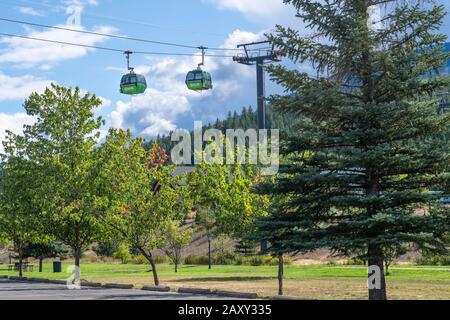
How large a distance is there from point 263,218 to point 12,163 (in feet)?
69.4

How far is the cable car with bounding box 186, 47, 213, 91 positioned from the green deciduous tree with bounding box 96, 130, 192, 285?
12.1 feet

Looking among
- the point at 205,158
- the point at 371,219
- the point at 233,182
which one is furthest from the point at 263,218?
the point at 205,158

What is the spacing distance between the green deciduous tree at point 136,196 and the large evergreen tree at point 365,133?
34.8 ft

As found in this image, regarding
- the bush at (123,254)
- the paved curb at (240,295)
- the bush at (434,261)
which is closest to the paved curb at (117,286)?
the paved curb at (240,295)

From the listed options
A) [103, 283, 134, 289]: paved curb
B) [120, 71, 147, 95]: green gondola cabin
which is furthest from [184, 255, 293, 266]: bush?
[120, 71, 147, 95]: green gondola cabin

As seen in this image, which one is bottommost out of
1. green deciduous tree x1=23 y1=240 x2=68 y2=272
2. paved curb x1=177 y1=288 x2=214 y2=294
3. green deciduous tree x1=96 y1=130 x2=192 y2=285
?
paved curb x1=177 y1=288 x2=214 y2=294

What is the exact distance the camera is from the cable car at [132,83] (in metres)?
32.4

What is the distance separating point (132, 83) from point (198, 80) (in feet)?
10.1

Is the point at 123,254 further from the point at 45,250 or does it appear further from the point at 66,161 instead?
the point at 66,161

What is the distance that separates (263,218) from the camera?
65.7 ft

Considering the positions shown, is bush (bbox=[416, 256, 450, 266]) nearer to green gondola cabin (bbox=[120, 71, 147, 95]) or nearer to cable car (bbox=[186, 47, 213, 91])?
cable car (bbox=[186, 47, 213, 91])

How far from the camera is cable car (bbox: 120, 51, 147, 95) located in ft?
→ 106

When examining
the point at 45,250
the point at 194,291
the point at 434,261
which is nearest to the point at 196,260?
the point at 45,250

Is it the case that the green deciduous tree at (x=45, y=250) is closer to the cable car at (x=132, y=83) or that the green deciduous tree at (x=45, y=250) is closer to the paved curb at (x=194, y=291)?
the cable car at (x=132, y=83)
